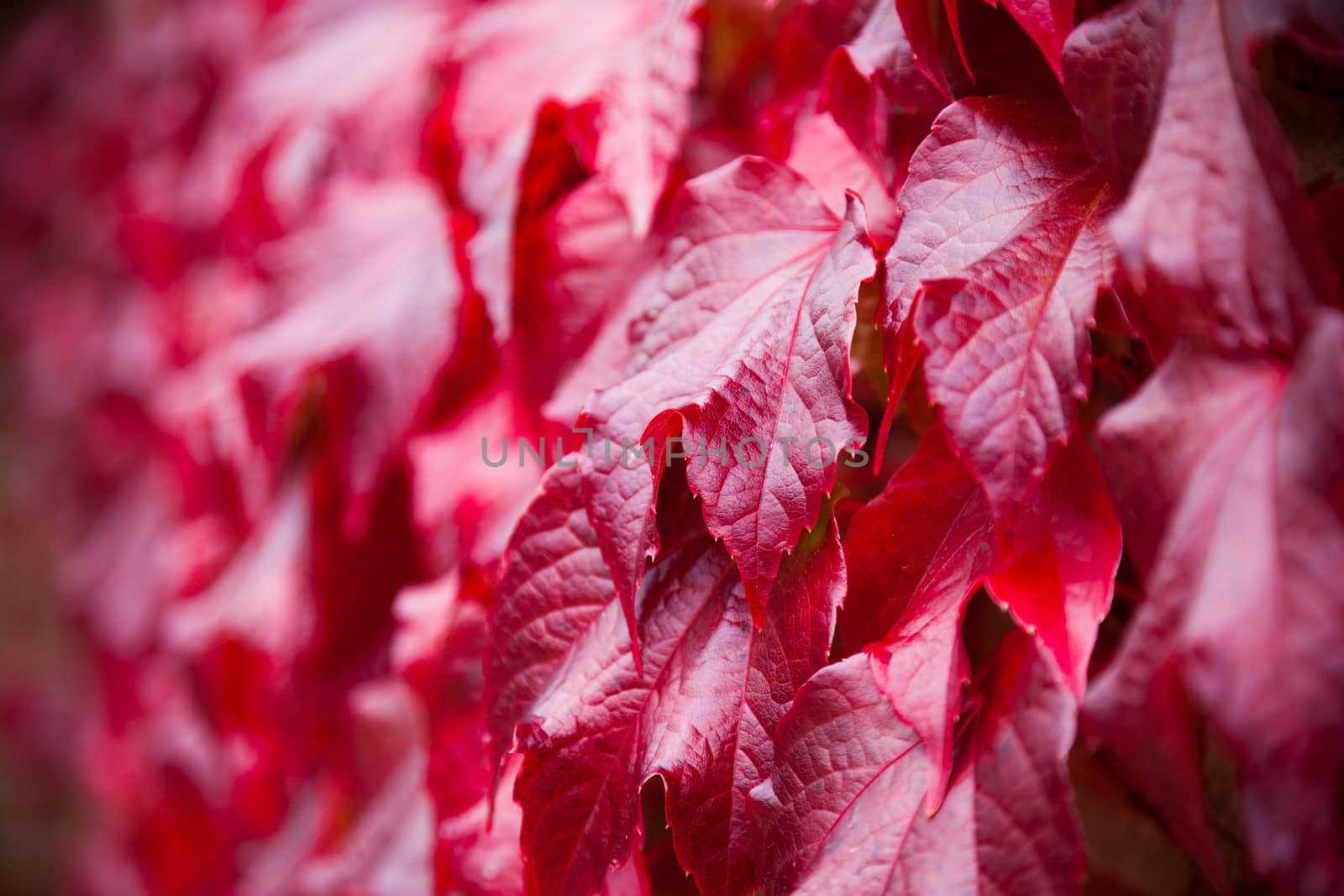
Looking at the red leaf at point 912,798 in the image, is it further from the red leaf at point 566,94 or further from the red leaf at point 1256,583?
the red leaf at point 566,94

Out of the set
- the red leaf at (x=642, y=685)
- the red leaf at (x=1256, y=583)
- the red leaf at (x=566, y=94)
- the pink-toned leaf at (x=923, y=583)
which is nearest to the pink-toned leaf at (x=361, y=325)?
the red leaf at (x=566, y=94)

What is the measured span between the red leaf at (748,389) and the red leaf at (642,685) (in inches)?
1.6

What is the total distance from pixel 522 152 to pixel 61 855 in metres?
1.93

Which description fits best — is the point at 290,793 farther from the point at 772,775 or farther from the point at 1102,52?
the point at 1102,52

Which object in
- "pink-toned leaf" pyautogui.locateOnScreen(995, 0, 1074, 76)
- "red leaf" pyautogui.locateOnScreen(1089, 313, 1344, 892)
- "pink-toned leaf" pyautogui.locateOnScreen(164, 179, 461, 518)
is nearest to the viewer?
"red leaf" pyautogui.locateOnScreen(1089, 313, 1344, 892)

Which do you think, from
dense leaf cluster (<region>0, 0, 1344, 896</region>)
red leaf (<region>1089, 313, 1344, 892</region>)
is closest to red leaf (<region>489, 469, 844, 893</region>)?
dense leaf cluster (<region>0, 0, 1344, 896</region>)

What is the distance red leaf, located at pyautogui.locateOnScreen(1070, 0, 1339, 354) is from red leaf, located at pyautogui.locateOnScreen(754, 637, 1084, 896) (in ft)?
0.46

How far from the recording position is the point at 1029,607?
35 cm

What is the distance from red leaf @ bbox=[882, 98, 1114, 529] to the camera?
32 centimetres

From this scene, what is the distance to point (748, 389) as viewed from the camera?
15.3 inches

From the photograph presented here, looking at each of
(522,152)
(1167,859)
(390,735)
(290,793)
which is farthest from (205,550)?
(1167,859)

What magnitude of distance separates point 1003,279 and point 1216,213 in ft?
0.23

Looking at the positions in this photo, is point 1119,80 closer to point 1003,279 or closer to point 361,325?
point 1003,279

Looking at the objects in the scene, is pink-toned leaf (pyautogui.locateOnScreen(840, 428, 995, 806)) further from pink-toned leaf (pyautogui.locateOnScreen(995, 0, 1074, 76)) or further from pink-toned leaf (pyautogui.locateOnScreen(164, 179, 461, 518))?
pink-toned leaf (pyautogui.locateOnScreen(164, 179, 461, 518))
